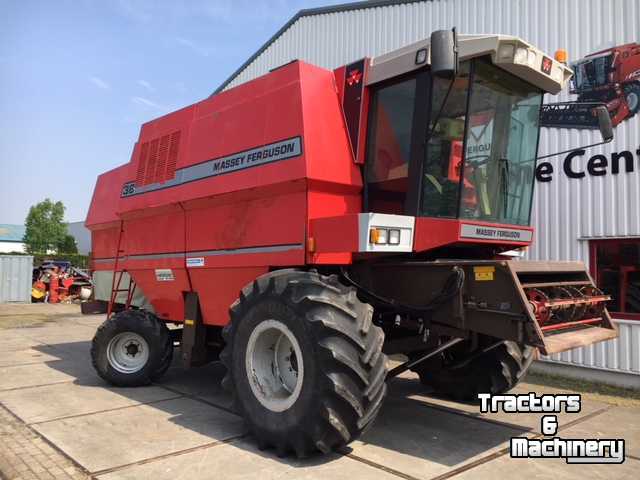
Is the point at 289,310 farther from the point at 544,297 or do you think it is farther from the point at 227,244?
the point at 544,297

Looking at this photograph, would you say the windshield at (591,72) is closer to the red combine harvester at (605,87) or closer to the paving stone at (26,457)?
the red combine harvester at (605,87)

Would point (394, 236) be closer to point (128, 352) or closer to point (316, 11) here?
point (128, 352)

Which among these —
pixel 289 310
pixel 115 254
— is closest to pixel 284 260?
pixel 289 310

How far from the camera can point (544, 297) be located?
4375 mm

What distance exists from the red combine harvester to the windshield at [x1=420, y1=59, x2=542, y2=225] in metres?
2.34

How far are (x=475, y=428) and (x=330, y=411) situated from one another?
76.2 inches

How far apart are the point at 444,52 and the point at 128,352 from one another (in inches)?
209

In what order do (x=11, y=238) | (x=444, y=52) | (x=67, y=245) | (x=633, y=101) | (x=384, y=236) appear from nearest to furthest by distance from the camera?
1. (x=444, y=52)
2. (x=384, y=236)
3. (x=633, y=101)
4. (x=67, y=245)
5. (x=11, y=238)

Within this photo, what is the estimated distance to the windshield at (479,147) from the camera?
4.64 meters

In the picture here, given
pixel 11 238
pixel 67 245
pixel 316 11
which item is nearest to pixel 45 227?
pixel 67 245

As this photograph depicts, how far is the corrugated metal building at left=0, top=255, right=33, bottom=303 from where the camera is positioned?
20.6 metres

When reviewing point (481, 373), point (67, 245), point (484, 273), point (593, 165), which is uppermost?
point (67, 245)

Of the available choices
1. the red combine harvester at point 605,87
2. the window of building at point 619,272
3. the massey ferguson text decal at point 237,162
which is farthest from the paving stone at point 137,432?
the red combine harvester at point 605,87

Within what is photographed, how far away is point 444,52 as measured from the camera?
3.84 m
